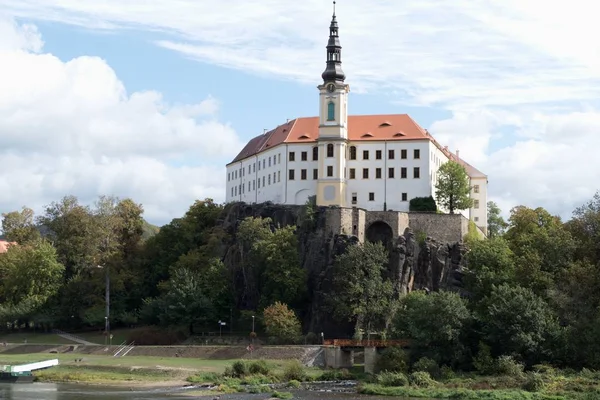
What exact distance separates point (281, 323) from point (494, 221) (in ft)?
158

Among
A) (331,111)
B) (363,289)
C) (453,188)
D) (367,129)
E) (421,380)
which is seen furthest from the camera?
(367,129)

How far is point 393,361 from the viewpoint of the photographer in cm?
7481

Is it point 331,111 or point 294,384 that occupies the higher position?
point 331,111

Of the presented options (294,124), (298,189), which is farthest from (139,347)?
(294,124)

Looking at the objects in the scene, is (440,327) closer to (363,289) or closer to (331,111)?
(363,289)

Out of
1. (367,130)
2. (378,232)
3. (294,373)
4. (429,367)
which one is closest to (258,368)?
(294,373)

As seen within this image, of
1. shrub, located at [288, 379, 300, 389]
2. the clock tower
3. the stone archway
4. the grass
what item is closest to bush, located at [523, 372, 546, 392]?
shrub, located at [288, 379, 300, 389]

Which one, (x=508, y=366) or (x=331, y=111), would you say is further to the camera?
(x=331, y=111)

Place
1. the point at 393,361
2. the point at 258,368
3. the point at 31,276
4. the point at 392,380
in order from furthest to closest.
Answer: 1. the point at 31,276
2. the point at 258,368
3. the point at 393,361
4. the point at 392,380

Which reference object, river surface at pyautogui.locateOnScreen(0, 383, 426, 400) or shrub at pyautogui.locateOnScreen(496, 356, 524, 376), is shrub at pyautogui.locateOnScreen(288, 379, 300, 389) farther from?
shrub at pyautogui.locateOnScreen(496, 356, 524, 376)

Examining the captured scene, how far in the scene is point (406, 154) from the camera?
10312cm

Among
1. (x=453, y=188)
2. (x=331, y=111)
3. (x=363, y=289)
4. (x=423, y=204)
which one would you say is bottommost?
(x=363, y=289)

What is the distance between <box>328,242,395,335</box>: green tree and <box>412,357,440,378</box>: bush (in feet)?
45.8

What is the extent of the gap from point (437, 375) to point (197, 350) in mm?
24150
